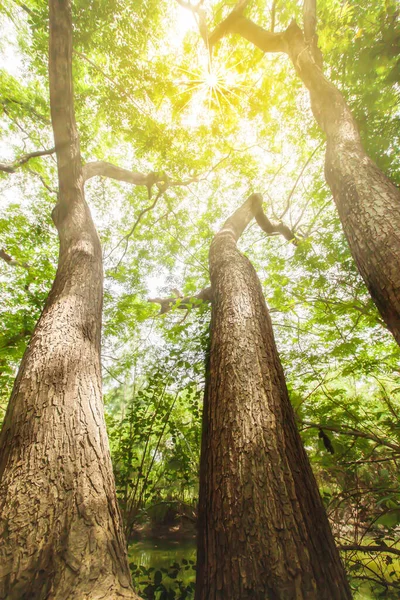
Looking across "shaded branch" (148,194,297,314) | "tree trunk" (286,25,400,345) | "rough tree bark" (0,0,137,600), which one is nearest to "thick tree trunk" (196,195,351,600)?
"rough tree bark" (0,0,137,600)

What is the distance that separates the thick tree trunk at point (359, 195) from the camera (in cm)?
175

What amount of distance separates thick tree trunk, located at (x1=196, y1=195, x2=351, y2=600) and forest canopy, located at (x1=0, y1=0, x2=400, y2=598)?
83 cm

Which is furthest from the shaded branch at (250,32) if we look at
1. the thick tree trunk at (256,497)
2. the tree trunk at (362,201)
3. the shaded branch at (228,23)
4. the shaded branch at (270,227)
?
the thick tree trunk at (256,497)

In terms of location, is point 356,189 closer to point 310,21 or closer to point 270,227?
point 310,21

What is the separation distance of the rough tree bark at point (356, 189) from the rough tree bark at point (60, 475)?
196cm

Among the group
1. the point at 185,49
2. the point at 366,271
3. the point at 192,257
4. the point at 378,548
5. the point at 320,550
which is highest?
the point at 185,49

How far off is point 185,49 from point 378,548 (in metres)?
8.17

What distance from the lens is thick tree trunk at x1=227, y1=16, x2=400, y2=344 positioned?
5.75 ft

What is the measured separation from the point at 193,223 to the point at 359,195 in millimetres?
6417

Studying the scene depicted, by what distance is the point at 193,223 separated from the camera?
824 cm

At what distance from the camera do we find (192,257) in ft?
26.4

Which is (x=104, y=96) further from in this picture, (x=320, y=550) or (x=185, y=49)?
(x=320, y=550)

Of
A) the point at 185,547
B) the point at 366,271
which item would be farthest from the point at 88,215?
the point at 185,547

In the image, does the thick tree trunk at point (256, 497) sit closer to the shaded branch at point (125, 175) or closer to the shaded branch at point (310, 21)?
the shaded branch at point (125, 175)
